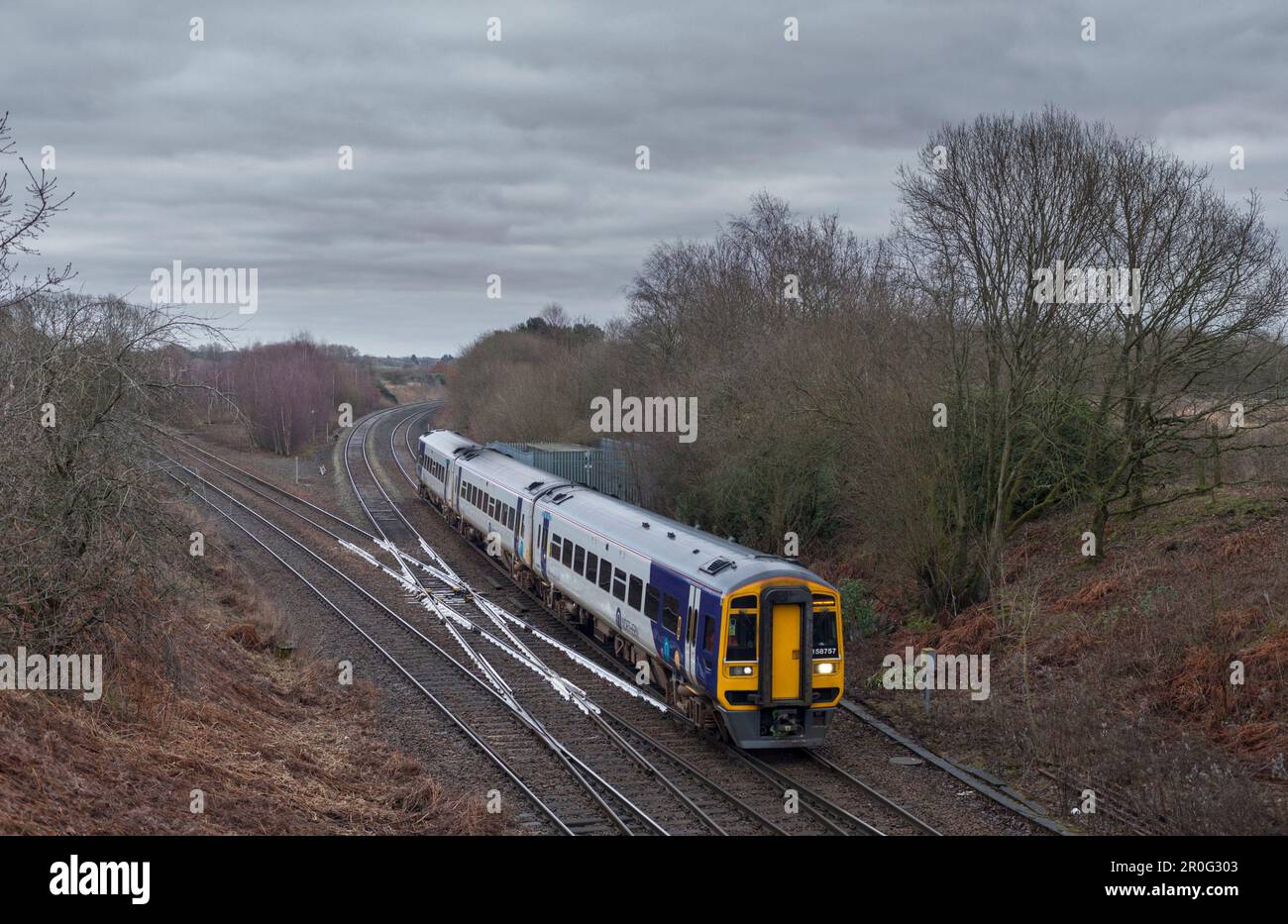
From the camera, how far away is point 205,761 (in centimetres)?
1148

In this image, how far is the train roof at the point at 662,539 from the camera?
1466 centimetres

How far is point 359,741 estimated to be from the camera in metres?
14.4

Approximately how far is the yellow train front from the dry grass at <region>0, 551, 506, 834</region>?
150 inches

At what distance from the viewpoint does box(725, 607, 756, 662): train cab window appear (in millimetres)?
14086

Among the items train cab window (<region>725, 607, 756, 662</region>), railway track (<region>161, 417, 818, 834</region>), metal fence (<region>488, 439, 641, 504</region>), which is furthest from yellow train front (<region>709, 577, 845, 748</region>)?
metal fence (<region>488, 439, 641, 504</region>)

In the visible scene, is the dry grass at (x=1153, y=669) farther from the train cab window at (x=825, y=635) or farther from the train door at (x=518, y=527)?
the train door at (x=518, y=527)

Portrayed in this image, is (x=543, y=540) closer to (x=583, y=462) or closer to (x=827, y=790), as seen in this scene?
(x=827, y=790)

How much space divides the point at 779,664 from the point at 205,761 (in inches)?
283

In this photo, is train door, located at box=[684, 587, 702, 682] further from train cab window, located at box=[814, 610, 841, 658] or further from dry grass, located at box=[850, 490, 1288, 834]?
dry grass, located at box=[850, 490, 1288, 834]

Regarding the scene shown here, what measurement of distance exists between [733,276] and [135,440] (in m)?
29.5

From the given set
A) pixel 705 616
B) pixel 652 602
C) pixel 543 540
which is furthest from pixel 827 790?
pixel 543 540

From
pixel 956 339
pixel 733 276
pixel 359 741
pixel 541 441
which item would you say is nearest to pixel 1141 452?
pixel 956 339

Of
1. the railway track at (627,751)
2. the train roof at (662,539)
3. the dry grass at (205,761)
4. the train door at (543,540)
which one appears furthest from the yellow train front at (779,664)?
the train door at (543,540)

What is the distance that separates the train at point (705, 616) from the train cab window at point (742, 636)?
A: 0.5 inches
